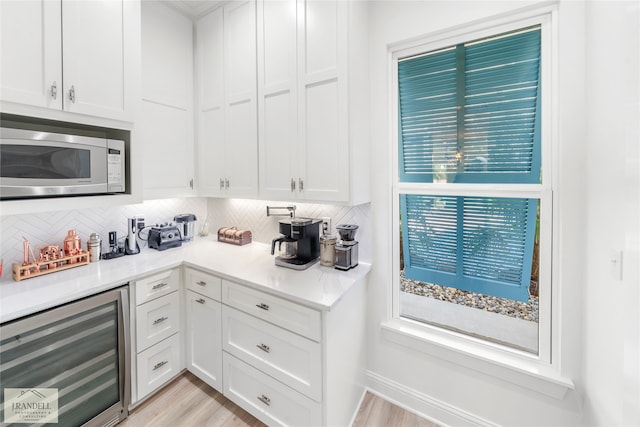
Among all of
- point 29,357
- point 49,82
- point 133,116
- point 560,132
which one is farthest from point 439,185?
point 29,357

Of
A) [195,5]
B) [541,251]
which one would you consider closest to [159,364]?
[541,251]

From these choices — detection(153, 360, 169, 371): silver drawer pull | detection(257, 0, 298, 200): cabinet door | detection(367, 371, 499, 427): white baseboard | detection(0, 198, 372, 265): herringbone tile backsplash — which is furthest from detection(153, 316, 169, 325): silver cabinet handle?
detection(367, 371, 499, 427): white baseboard

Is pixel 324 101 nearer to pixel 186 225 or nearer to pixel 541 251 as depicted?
pixel 541 251

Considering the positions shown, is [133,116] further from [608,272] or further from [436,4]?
[608,272]

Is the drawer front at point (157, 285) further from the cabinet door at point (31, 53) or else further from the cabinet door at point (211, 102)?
the cabinet door at point (31, 53)

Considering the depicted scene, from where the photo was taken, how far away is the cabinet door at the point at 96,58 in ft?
4.87

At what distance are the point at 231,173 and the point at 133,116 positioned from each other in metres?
0.73

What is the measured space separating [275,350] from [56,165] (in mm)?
1594

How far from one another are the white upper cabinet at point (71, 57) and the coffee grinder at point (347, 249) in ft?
5.34

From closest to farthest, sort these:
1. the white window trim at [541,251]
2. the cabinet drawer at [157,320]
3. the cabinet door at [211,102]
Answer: the white window trim at [541,251], the cabinet drawer at [157,320], the cabinet door at [211,102]

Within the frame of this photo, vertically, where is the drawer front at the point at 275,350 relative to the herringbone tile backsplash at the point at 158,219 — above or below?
below

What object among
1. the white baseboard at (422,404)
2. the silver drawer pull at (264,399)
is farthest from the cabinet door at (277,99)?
the white baseboard at (422,404)

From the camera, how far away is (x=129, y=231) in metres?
2.09

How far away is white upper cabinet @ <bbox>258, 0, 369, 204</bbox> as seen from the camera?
160 cm
